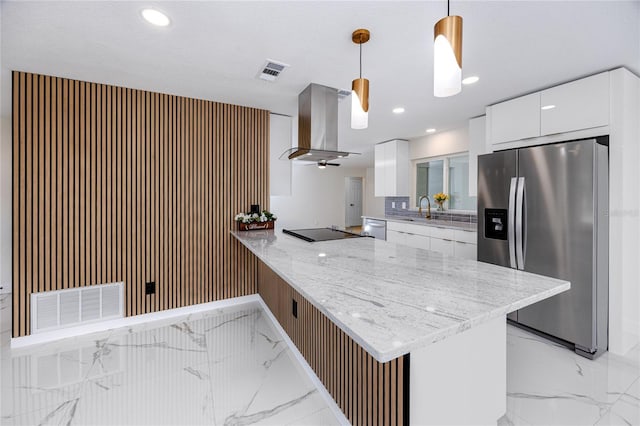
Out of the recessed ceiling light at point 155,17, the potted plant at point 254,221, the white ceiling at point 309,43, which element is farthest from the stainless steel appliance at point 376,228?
the recessed ceiling light at point 155,17

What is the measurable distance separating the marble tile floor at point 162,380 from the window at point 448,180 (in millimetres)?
3502

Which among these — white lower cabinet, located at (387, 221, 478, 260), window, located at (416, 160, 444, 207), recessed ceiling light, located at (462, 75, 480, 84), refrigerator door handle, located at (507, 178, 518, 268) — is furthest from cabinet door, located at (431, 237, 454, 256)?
recessed ceiling light, located at (462, 75, 480, 84)

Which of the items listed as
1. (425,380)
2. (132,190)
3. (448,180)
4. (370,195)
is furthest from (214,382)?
(370,195)

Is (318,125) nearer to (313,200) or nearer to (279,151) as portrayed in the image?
(279,151)

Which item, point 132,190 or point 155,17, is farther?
point 132,190

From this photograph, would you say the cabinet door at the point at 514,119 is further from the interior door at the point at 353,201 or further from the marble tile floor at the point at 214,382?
the interior door at the point at 353,201

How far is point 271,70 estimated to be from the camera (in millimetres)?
2377

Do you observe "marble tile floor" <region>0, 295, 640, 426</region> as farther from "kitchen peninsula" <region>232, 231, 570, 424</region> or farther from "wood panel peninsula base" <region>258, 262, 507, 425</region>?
"kitchen peninsula" <region>232, 231, 570, 424</region>

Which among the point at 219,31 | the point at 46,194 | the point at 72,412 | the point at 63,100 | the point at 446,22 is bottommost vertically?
the point at 72,412

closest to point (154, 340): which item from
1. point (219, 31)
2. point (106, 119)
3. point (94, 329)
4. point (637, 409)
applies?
point (94, 329)

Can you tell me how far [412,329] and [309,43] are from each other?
1.96 meters

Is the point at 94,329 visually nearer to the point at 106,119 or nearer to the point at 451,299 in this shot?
the point at 106,119

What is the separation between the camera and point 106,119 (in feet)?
8.93

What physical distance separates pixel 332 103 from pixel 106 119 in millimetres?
2215
